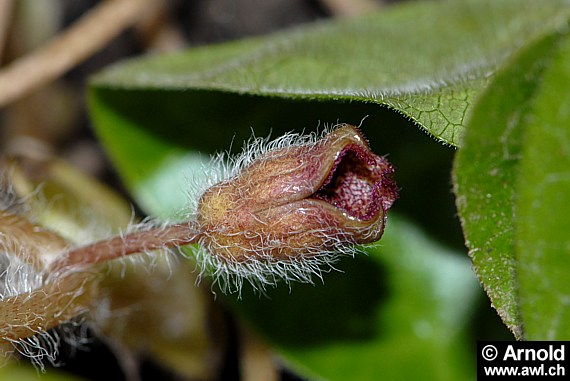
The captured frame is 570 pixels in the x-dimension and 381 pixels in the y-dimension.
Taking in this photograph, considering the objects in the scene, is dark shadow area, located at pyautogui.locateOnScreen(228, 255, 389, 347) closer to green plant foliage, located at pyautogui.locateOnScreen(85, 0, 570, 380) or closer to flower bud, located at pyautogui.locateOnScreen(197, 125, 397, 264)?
green plant foliage, located at pyautogui.locateOnScreen(85, 0, 570, 380)

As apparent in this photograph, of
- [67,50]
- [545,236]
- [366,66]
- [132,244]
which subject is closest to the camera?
[545,236]

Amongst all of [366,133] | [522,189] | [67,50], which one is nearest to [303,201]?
[522,189]

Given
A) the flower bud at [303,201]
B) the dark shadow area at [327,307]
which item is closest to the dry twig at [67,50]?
the dark shadow area at [327,307]

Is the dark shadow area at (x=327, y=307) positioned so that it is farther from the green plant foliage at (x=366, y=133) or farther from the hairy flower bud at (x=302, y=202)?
the hairy flower bud at (x=302, y=202)

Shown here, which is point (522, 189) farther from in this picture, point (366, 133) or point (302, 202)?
point (366, 133)

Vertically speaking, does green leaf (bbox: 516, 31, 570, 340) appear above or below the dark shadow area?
below

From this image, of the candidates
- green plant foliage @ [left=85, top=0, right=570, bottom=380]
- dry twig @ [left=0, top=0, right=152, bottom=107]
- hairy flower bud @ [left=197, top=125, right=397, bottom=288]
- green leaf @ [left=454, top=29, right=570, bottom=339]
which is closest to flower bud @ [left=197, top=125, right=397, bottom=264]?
hairy flower bud @ [left=197, top=125, right=397, bottom=288]

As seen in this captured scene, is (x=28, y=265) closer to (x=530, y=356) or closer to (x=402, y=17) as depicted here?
(x=530, y=356)

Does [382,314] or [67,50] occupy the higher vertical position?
[67,50]
